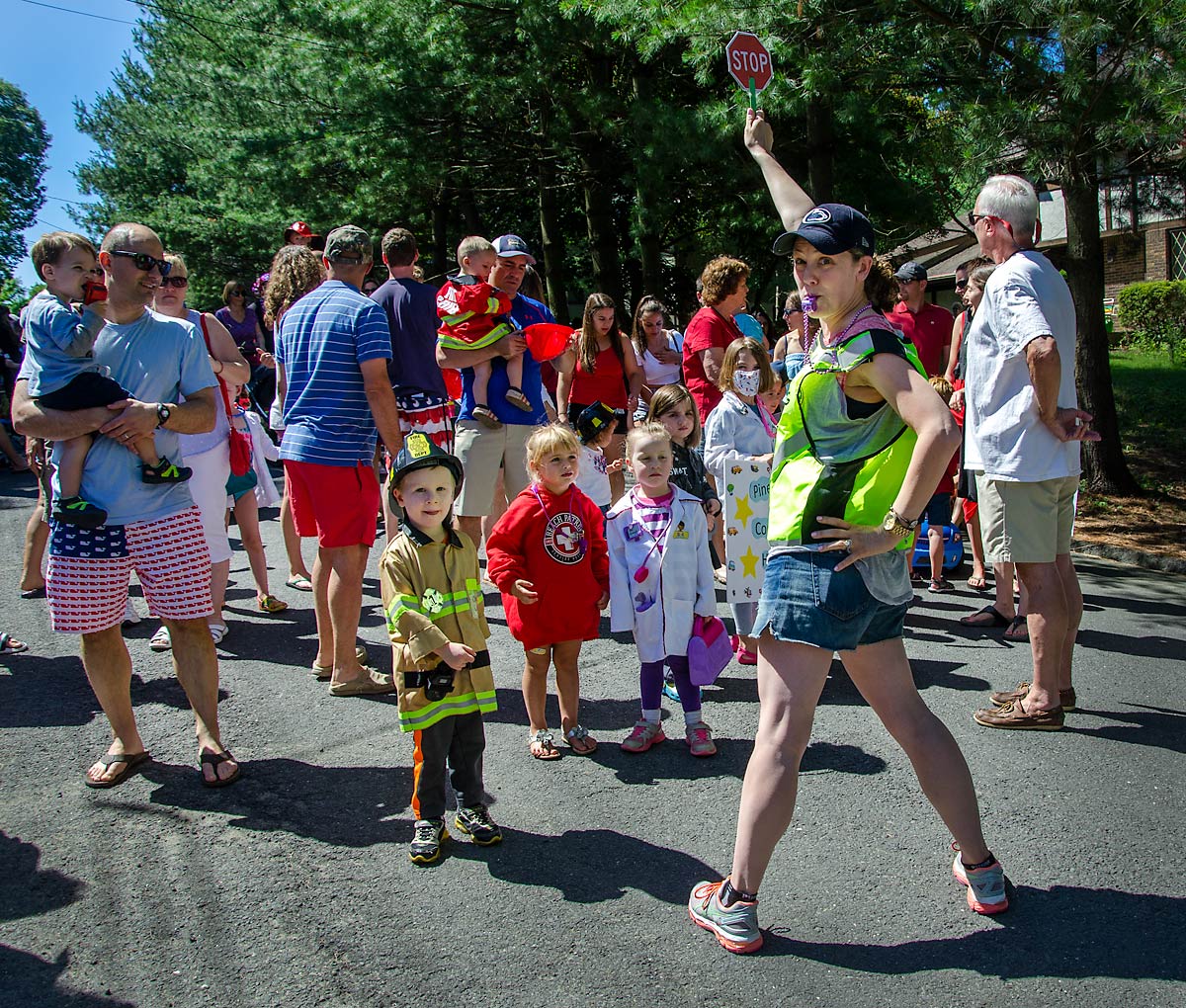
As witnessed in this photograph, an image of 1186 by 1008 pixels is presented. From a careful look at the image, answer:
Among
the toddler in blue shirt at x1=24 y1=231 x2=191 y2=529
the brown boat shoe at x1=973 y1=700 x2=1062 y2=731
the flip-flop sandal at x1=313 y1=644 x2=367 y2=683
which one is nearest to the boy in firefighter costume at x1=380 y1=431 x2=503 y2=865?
the toddler in blue shirt at x1=24 y1=231 x2=191 y2=529

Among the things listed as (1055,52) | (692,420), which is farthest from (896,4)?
(692,420)

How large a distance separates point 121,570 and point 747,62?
345 centimetres

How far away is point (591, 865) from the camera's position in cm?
352

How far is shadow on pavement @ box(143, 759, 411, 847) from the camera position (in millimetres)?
3789

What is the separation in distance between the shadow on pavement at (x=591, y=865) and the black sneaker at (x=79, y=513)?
6.00ft

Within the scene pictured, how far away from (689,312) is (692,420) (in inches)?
841

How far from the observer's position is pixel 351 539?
5027 millimetres

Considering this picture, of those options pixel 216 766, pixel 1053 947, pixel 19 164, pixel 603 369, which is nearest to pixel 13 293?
pixel 603 369

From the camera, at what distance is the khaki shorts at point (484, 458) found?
20.5ft

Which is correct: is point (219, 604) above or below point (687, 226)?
below

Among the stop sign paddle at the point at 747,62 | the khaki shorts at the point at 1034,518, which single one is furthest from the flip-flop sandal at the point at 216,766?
the stop sign paddle at the point at 747,62

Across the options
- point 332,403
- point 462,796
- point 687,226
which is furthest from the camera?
point 687,226

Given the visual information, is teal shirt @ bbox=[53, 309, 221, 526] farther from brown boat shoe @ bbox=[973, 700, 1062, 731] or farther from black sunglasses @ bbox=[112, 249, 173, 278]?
brown boat shoe @ bbox=[973, 700, 1062, 731]

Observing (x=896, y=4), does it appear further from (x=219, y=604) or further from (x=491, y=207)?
(x=491, y=207)
